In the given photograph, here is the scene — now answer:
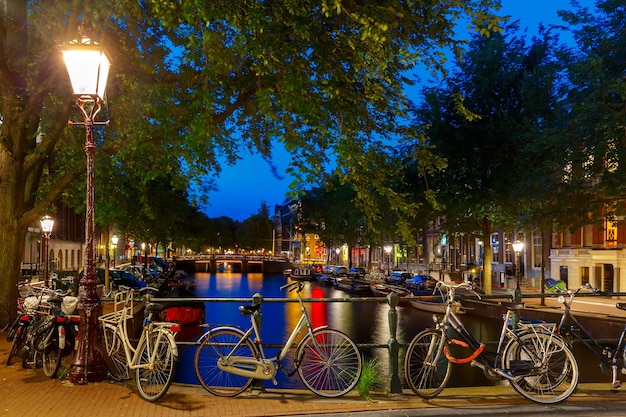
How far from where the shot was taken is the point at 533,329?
284 inches

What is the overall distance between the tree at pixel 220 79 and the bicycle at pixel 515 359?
3.63m

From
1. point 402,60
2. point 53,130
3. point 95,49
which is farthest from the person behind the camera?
point 53,130

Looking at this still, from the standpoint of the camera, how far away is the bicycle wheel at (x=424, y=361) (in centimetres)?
701

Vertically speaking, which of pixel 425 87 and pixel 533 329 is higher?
pixel 425 87

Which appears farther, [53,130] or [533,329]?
[53,130]

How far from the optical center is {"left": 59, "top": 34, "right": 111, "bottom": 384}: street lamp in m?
7.55

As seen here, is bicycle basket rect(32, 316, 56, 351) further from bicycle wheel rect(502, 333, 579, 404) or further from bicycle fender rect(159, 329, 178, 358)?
bicycle wheel rect(502, 333, 579, 404)

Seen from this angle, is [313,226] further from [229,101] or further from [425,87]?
[229,101]

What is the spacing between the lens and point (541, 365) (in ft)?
23.3

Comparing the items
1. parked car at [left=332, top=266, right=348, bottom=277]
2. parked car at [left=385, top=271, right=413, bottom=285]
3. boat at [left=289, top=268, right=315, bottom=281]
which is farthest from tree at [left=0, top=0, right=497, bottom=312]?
boat at [left=289, top=268, right=315, bottom=281]

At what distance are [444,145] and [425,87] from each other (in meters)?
3.55

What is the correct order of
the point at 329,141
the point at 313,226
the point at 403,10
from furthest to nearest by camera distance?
the point at 313,226, the point at 329,141, the point at 403,10

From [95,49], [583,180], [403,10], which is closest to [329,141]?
[403,10]

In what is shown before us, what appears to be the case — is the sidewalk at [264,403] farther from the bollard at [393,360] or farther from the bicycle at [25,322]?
the bicycle at [25,322]
